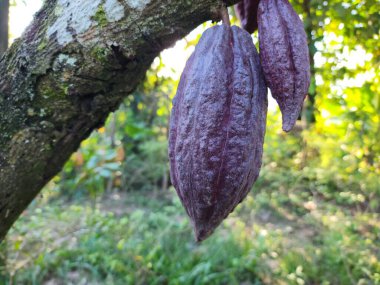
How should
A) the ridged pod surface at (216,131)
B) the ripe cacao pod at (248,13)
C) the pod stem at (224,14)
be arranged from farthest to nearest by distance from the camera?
the ripe cacao pod at (248,13), the pod stem at (224,14), the ridged pod surface at (216,131)

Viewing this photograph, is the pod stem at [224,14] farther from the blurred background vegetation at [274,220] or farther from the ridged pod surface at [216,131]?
the blurred background vegetation at [274,220]

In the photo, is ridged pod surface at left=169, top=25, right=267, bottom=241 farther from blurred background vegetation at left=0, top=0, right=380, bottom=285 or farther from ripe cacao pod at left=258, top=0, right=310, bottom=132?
blurred background vegetation at left=0, top=0, right=380, bottom=285

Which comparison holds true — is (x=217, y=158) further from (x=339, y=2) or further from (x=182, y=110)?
(x=339, y=2)

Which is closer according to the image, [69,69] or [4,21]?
[69,69]

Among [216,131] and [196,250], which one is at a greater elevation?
[216,131]

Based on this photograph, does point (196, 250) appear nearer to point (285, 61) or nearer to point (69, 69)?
point (69, 69)

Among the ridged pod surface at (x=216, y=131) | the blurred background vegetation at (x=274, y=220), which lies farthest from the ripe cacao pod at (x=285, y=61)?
the blurred background vegetation at (x=274, y=220)

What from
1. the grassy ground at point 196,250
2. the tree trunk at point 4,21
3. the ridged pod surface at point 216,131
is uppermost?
the tree trunk at point 4,21

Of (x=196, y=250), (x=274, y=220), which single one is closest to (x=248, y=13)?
(x=196, y=250)
